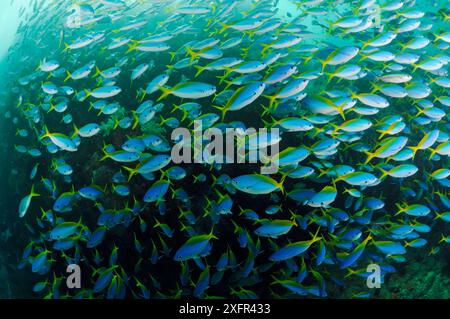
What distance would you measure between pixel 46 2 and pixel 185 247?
8707 millimetres

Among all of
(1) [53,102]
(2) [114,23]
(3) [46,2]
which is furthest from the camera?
(3) [46,2]

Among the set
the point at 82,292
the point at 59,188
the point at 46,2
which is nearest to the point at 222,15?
the point at 59,188

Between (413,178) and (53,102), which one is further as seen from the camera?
(53,102)

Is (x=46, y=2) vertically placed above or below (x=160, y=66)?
above

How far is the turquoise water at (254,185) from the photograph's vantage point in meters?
3.52

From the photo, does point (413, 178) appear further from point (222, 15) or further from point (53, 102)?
point (53, 102)

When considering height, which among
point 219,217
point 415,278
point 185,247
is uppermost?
point 185,247

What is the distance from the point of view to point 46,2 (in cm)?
830

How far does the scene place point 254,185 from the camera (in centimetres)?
314

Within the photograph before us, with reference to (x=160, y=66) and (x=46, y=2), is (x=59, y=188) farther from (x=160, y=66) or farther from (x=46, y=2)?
(x=46, y=2)

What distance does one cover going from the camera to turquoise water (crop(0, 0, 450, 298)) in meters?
3.52
